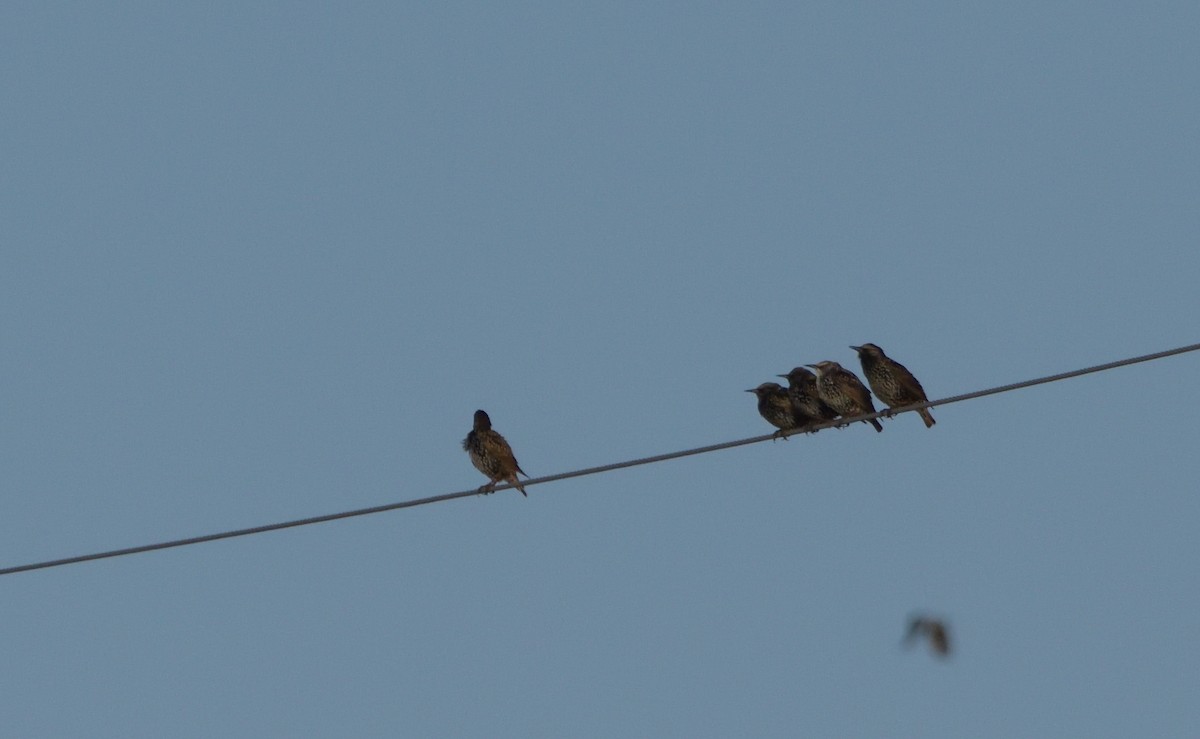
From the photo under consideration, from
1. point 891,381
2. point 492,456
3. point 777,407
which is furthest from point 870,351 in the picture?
point 492,456

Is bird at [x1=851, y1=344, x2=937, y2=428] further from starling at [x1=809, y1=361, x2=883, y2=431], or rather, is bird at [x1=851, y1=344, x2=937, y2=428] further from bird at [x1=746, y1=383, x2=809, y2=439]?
bird at [x1=746, y1=383, x2=809, y2=439]

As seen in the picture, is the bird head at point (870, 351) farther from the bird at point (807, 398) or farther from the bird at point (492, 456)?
the bird at point (492, 456)

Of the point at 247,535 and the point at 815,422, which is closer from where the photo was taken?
the point at 247,535

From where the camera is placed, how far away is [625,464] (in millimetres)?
12531

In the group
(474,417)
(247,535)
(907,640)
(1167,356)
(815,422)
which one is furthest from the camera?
(474,417)

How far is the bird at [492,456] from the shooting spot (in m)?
19.0

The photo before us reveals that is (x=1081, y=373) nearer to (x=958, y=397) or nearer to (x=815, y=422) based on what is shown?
(x=958, y=397)

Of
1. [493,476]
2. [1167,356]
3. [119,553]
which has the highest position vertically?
[493,476]

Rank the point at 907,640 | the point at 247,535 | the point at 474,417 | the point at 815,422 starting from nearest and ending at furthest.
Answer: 1. the point at 247,535
2. the point at 907,640
3. the point at 815,422
4. the point at 474,417

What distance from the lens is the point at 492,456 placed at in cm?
1914

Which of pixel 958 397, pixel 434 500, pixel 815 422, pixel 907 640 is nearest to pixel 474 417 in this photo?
pixel 815 422

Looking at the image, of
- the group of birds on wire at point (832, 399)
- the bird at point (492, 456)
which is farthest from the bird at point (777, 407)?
the bird at point (492, 456)

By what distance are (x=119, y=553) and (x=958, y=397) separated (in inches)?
197

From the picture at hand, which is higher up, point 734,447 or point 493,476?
point 493,476
